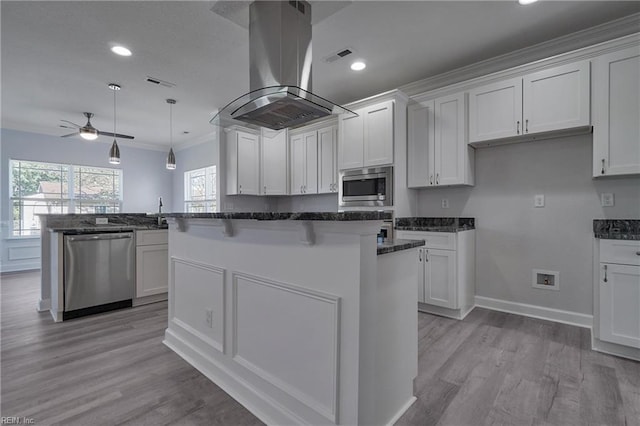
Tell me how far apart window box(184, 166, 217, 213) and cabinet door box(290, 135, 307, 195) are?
2476mm

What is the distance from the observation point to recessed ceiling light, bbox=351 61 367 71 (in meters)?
3.29

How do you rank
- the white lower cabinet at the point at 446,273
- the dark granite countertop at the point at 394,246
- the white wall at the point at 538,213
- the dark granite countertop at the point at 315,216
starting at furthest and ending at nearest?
the white lower cabinet at the point at 446,273 < the white wall at the point at 538,213 < the dark granite countertop at the point at 394,246 < the dark granite countertop at the point at 315,216

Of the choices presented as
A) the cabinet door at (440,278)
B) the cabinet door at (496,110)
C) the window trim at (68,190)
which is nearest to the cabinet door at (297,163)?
the cabinet door at (440,278)

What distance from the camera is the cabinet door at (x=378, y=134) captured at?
11.2 feet

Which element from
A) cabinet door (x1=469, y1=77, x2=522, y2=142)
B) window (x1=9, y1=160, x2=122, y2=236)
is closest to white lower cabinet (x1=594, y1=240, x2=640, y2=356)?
cabinet door (x1=469, y1=77, x2=522, y2=142)

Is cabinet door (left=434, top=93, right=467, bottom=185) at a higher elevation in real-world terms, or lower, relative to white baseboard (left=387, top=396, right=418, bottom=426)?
higher

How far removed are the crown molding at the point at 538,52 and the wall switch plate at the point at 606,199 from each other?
49.4 inches

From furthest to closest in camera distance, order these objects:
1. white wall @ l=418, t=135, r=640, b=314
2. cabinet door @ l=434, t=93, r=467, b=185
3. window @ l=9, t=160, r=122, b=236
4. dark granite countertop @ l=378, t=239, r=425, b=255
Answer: window @ l=9, t=160, r=122, b=236 < cabinet door @ l=434, t=93, r=467, b=185 < white wall @ l=418, t=135, r=640, b=314 < dark granite countertop @ l=378, t=239, r=425, b=255

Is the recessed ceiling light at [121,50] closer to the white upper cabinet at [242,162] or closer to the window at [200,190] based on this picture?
the white upper cabinet at [242,162]

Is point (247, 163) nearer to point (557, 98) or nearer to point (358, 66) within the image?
point (358, 66)

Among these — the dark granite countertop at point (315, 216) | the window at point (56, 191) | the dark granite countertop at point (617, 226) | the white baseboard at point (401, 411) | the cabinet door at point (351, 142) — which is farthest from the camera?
the window at point (56, 191)

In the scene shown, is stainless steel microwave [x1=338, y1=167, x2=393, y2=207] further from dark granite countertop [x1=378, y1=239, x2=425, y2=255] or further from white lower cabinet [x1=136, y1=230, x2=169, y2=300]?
white lower cabinet [x1=136, y1=230, x2=169, y2=300]

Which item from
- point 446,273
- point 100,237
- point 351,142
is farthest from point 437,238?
point 100,237

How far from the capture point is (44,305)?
326cm
